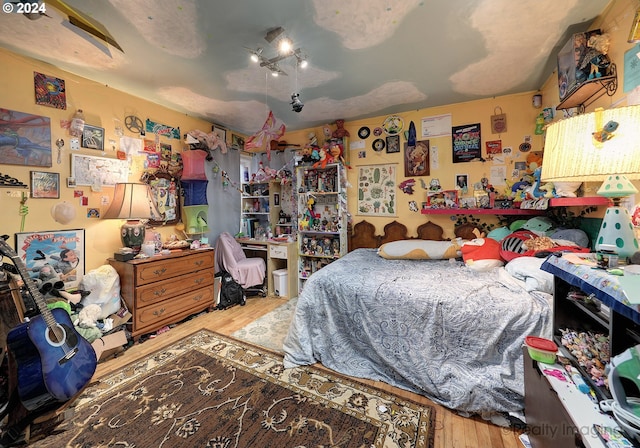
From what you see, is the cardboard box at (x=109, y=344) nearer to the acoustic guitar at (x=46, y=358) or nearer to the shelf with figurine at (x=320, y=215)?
the acoustic guitar at (x=46, y=358)

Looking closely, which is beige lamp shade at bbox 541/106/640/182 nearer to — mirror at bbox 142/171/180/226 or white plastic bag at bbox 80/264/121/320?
white plastic bag at bbox 80/264/121/320

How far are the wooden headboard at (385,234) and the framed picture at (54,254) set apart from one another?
9.69 ft

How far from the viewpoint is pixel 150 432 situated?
1.43 m

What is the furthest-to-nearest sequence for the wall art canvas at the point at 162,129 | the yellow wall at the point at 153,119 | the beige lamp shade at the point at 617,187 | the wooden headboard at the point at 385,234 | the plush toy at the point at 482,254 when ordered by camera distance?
the wooden headboard at the point at 385,234, the wall art canvas at the point at 162,129, the plush toy at the point at 482,254, the yellow wall at the point at 153,119, the beige lamp shade at the point at 617,187

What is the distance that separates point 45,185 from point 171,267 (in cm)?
122

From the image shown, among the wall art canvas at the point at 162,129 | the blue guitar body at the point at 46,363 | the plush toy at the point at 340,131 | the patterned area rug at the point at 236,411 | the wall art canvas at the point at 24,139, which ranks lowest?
the patterned area rug at the point at 236,411

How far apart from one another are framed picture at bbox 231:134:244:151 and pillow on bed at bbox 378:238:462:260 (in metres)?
2.75

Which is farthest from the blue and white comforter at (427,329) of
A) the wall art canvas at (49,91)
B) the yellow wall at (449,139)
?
the wall art canvas at (49,91)

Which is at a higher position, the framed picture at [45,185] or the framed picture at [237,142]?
the framed picture at [237,142]

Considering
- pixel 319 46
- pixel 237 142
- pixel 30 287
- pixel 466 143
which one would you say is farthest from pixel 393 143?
pixel 30 287

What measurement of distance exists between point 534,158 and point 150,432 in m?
3.89

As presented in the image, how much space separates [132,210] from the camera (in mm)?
2379

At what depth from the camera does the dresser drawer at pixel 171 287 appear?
7.85 ft

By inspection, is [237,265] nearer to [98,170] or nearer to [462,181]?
[98,170]
